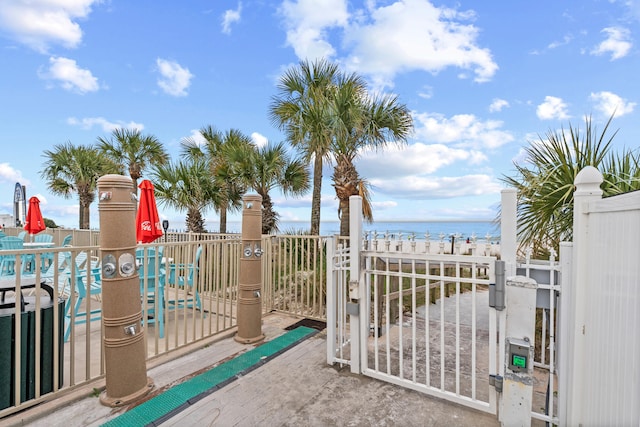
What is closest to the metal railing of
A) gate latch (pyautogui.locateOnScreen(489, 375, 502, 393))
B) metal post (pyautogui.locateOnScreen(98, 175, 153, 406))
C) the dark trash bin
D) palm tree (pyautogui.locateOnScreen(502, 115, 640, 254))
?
the dark trash bin

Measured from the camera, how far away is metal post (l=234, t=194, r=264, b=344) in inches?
147

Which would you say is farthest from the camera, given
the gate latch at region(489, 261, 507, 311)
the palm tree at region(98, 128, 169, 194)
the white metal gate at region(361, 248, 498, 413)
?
the palm tree at region(98, 128, 169, 194)

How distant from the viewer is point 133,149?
12.3 meters

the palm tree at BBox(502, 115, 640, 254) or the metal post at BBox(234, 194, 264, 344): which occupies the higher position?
the palm tree at BBox(502, 115, 640, 254)

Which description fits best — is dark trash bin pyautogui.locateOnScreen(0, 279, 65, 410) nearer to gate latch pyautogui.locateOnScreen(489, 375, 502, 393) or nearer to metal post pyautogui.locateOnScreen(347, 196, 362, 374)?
metal post pyautogui.locateOnScreen(347, 196, 362, 374)

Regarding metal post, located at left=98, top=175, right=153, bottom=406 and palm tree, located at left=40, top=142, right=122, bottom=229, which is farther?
palm tree, located at left=40, top=142, right=122, bottom=229

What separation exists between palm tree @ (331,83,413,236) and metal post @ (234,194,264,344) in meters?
3.12

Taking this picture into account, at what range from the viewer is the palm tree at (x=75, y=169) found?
13.1m

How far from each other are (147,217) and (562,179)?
4.96m

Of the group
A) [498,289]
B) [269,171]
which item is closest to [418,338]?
[498,289]

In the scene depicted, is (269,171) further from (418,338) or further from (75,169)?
(75,169)

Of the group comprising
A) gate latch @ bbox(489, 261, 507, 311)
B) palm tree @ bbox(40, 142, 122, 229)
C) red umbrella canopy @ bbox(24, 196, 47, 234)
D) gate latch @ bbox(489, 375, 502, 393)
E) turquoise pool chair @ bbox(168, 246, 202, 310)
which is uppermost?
palm tree @ bbox(40, 142, 122, 229)

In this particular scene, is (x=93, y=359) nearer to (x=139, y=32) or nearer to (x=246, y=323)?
(x=246, y=323)

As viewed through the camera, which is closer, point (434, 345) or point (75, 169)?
point (434, 345)
